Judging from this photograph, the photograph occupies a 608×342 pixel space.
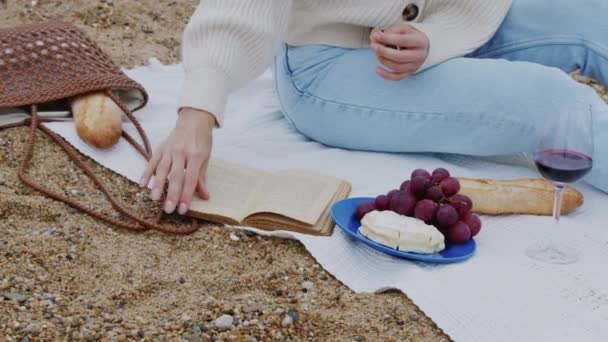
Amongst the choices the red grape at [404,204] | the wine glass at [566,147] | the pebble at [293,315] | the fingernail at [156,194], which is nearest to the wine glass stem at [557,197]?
the wine glass at [566,147]

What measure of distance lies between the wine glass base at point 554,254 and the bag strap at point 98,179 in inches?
26.2

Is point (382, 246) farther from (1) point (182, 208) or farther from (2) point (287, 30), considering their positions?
(2) point (287, 30)

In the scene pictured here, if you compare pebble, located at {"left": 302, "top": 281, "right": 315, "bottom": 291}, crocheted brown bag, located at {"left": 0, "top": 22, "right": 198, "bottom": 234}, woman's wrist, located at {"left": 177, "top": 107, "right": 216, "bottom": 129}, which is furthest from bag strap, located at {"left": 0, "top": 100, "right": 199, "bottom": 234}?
pebble, located at {"left": 302, "top": 281, "right": 315, "bottom": 291}

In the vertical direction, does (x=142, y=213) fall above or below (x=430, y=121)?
below

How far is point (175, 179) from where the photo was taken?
6.75ft

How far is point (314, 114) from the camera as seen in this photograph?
2.47 m

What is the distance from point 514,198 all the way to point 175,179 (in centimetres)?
70

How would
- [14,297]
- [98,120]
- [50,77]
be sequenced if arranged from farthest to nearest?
[50,77] < [98,120] < [14,297]

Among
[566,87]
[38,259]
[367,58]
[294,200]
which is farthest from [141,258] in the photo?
[566,87]

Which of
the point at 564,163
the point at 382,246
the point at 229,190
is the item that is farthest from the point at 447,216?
the point at 229,190

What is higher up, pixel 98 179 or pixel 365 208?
pixel 365 208

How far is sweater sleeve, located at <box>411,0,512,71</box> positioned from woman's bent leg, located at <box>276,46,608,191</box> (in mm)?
52

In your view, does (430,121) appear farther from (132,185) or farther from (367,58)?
(132,185)

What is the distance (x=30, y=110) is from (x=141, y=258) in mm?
706
